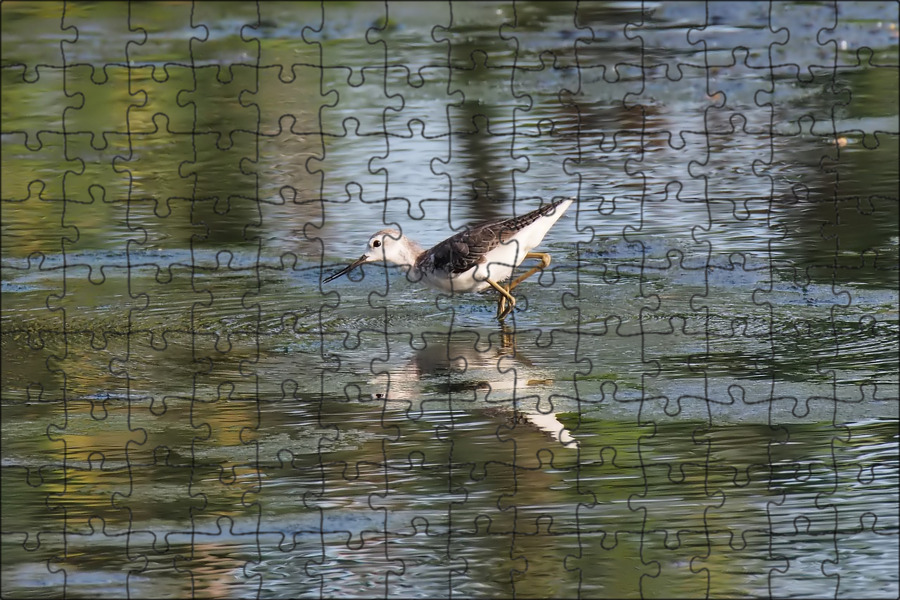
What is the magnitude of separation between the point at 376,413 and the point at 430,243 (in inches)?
162

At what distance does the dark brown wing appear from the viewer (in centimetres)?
1208

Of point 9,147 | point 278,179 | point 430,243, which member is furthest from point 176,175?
point 430,243

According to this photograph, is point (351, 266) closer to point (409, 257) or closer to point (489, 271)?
point (409, 257)

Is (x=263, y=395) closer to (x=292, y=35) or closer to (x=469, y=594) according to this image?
(x=469, y=594)

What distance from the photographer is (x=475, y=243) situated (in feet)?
39.8

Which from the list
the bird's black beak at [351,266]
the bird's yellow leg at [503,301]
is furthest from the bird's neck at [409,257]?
the bird's yellow leg at [503,301]

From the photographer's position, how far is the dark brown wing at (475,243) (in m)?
12.1

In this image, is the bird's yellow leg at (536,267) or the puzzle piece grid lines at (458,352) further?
the bird's yellow leg at (536,267)

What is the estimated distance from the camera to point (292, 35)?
77.9 ft

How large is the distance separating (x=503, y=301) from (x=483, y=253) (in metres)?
0.43

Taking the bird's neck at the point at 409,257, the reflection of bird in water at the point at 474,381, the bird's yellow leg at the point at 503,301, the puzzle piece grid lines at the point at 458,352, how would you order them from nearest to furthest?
1. the puzzle piece grid lines at the point at 458,352
2. the reflection of bird in water at the point at 474,381
3. the bird's yellow leg at the point at 503,301
4. the bird's neck at the point at 409,257

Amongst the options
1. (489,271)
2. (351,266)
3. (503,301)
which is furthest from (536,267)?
(351,266)

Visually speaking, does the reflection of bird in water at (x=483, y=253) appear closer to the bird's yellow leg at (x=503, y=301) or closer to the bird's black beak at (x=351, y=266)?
the bird's yellow leg at (x=503, y=301)

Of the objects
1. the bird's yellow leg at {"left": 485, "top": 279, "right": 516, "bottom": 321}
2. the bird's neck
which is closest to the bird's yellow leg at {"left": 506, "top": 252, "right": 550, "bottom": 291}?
the bird's yellow leg at {"left": 485, "top": 279, "right": 516, "bottom": 321}
